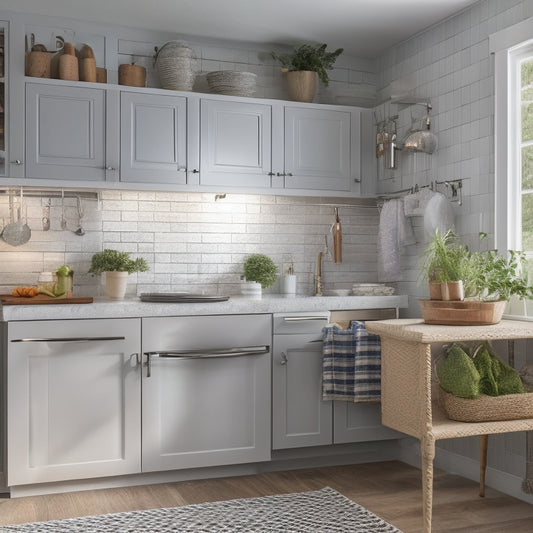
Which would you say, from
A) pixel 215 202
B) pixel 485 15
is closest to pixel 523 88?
pixel 485 15

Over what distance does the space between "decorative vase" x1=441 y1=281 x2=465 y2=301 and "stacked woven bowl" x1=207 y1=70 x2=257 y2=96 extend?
187cm

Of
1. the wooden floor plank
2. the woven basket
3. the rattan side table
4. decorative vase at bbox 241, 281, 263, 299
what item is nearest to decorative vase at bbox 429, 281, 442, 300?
the rattan side table

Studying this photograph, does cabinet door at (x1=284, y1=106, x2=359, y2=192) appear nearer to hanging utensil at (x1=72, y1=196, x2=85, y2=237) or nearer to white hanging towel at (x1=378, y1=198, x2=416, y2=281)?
white hanging towel at (x1=378, y1=198, x2=416, y2=281)

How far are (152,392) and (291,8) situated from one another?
A: 226cm

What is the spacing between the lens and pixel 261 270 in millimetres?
4426

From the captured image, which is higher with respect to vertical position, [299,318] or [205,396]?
[299,318]

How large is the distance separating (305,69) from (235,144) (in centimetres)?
73

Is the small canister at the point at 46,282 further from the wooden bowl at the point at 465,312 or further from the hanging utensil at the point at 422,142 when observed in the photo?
the hanging utensil at the point at 422,142

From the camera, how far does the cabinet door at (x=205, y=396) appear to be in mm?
3738

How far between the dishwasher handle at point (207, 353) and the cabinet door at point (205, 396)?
0.01m

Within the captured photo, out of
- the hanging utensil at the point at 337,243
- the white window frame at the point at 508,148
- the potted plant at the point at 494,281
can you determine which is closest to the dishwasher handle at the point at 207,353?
the hanging utensil at the point at 337,243

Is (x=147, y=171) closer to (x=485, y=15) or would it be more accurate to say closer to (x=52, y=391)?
(x=52, y=391)

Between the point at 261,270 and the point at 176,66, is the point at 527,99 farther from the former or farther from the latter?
the point at 176,66

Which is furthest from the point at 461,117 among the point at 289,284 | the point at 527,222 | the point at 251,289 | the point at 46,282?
the point at 46,282
